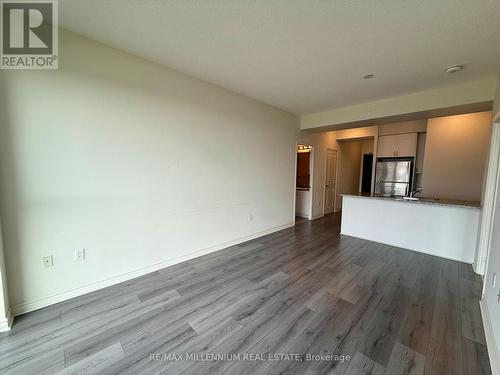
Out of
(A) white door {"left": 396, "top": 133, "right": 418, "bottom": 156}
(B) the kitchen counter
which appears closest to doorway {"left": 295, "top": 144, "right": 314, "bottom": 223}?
(B) the kitchen counter

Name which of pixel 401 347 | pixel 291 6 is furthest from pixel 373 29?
pixel 401 347

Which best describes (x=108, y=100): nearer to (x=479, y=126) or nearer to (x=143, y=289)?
(x=143, y=289)

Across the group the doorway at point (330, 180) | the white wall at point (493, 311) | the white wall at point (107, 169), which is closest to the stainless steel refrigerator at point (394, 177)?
the doorway at point (330, 180)

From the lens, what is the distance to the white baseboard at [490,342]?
142cm

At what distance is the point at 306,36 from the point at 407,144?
15.8ft

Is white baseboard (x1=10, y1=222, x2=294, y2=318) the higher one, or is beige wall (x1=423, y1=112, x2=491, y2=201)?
beige wall (x1=423, y1=112, x2=491, y2=201)

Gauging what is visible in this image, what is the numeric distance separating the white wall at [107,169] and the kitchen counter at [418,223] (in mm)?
2700

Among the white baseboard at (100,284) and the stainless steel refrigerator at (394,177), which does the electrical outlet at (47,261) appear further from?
the stainless steel refrigerator at (394,177)

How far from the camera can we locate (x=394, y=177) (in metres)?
5.48

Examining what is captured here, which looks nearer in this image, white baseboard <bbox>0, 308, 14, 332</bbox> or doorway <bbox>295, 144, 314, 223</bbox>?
white baseboard <bbox>0, 308, 14, 332</bbox>

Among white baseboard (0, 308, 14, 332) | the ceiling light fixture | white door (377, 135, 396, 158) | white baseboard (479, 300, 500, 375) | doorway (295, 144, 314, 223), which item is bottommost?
white baseboard (0, 308, 14, 332)

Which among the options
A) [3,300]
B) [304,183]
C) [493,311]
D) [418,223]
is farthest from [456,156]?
[3,300]

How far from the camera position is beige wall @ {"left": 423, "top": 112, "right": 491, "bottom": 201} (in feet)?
13.9

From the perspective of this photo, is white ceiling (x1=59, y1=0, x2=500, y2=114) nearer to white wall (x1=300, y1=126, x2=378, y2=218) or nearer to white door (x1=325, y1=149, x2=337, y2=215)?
white wall (x1=300, y1=126, x2=378, y2=218)
